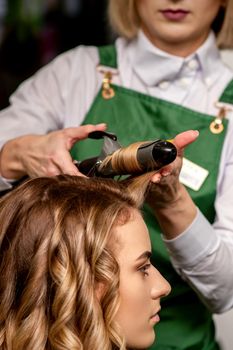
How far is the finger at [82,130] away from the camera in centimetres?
157

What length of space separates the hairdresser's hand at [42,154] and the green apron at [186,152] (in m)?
0.15

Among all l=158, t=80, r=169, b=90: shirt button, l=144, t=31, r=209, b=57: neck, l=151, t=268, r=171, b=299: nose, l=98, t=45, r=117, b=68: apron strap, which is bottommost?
l=151, t=268, r=171, b=299: nose

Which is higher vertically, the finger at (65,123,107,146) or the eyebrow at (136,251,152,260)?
the finger at (65,123,107,146)

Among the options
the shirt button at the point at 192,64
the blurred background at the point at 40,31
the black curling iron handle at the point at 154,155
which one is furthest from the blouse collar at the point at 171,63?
the blurred background at the point at 40,31

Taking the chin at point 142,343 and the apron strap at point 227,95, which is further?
the apron strap at point 227,95

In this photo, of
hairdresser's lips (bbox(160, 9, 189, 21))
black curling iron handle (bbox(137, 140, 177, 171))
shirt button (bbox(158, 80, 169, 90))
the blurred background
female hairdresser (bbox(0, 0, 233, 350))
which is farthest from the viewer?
the blurred background

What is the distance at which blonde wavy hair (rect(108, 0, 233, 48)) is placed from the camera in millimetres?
1939

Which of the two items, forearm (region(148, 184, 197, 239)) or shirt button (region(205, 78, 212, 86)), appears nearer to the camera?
forearm (region(148, 184, 197, 239))

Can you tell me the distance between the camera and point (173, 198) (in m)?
1.60

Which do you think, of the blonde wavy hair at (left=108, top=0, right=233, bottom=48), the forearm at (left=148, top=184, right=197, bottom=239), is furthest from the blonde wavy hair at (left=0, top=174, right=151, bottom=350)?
the blonde wavy hair at (left=108, top=0, right=233, bottom=48)

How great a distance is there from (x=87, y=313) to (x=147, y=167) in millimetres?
266

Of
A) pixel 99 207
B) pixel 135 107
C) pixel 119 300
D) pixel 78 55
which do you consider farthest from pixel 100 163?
pixel 78 55

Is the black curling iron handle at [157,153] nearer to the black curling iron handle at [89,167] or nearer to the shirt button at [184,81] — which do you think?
the black curling iron handle at [89,167]

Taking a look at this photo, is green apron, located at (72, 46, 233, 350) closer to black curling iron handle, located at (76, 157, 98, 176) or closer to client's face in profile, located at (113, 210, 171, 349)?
black curling iron handle, located at (76, 157, 98, 176)
